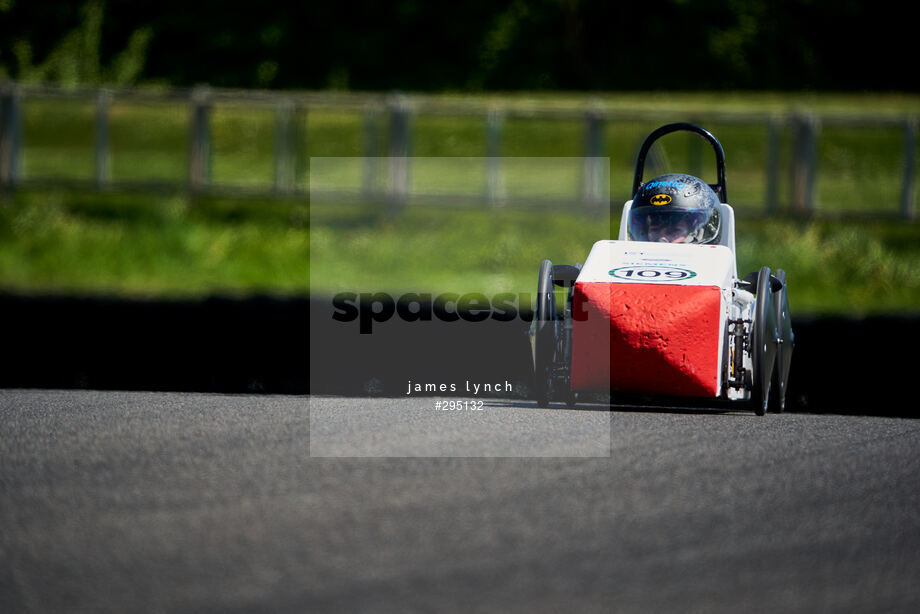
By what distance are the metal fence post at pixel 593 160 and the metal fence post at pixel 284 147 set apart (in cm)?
473

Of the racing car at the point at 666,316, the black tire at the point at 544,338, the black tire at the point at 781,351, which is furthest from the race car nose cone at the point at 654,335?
the black tire at the point at 781,351

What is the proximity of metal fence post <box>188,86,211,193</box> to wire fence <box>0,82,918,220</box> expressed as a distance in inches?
0.8

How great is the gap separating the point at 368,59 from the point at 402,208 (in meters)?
18.9

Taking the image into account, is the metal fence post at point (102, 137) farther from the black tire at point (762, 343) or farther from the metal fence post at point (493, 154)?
the black tire at point (762, 343)

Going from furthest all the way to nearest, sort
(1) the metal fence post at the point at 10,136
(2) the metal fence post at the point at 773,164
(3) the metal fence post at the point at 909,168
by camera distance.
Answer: (1) the metal fence post at the point at 10,136 < (2) the metal fence post at the point at 773,164 < (3) the metal fence post at the point at 909,168

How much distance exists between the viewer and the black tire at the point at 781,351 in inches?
380

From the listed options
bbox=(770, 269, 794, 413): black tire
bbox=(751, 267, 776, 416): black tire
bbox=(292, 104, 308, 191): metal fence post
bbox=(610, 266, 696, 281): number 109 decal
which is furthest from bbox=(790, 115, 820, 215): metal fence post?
bbox=(610, 266, 696, 281): number 109 decal

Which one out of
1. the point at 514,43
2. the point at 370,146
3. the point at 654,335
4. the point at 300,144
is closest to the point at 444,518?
the point at 654,335

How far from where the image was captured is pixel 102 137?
23984 millimetres

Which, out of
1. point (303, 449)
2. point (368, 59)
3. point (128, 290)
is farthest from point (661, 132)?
point (368, 59)

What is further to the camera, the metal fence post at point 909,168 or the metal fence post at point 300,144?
the metal fence post at point 300,144

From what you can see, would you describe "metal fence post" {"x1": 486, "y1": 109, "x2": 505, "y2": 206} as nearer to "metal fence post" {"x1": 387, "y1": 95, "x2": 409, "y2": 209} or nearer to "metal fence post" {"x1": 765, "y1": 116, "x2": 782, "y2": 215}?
"metal fence post" {"x1": 387, "y1": 95, "x2": 409, "y2": 209}

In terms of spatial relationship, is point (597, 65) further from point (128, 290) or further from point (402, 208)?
point (128, 290)

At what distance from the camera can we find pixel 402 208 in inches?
928
